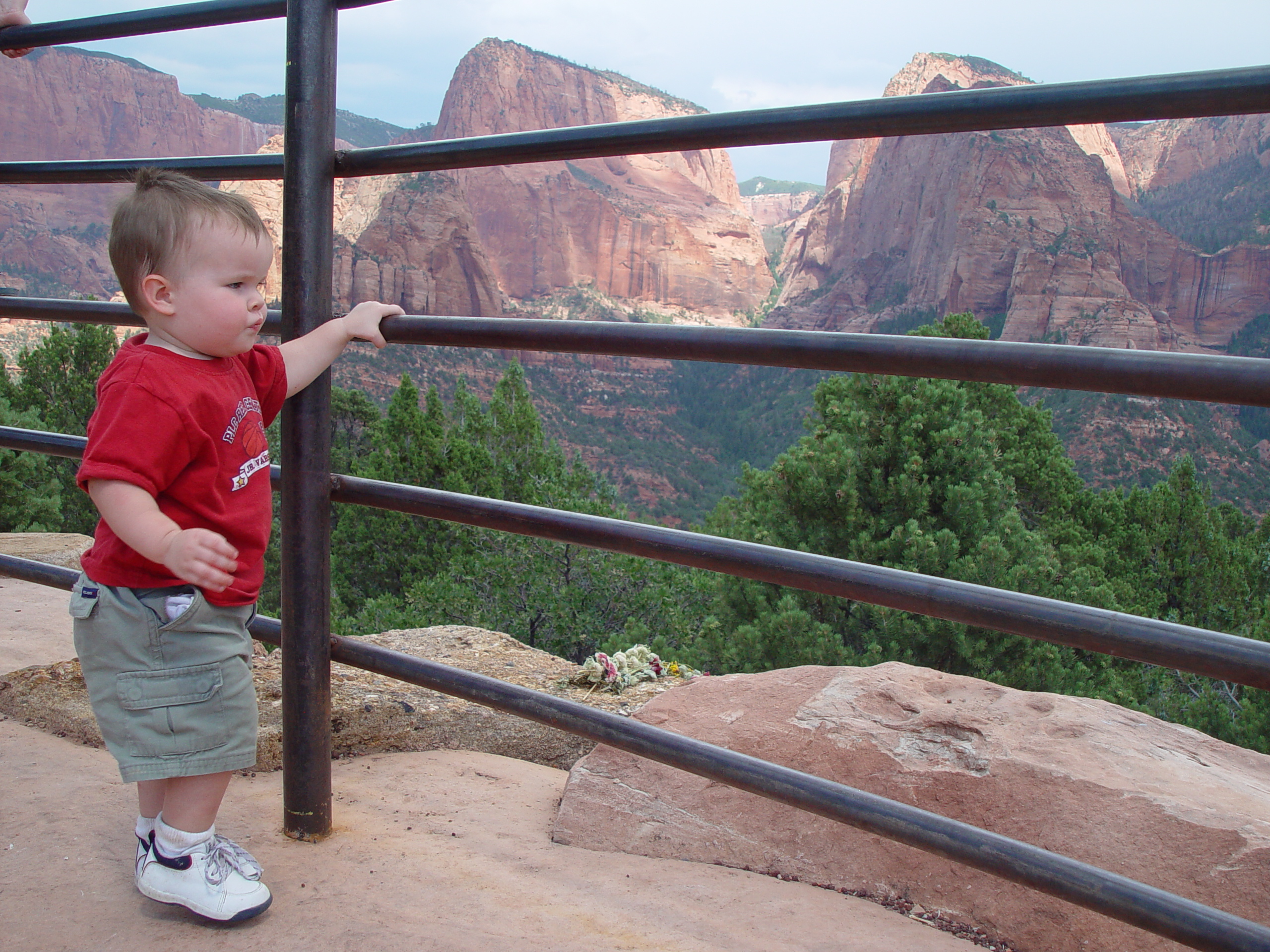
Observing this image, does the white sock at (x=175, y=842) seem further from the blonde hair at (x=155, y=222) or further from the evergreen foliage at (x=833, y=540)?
the evergreen foliage at (x=833, y=540)

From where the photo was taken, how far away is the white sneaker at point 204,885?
1.09 metres

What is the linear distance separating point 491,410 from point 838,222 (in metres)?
65.1

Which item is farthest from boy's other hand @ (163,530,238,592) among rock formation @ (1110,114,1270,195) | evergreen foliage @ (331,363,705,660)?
rock formation @ (1110,114,1270,195)

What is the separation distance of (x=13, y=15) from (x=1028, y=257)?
169ft

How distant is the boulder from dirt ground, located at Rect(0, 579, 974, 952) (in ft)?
0.31

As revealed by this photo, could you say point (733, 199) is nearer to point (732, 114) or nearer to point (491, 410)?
point (491, 410)

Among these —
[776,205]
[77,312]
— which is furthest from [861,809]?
[776,205]

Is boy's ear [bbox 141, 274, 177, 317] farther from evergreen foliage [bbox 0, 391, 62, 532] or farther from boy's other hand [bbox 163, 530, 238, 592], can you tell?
evergreen foliage [bbox 0, 391, 62, 532]

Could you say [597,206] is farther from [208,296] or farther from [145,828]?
[145,828]

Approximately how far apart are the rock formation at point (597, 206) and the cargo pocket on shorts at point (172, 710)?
6593 cm

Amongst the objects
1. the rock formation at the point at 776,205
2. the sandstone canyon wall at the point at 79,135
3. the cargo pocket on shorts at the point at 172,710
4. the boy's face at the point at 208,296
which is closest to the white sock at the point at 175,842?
the cargo pocket on shorts at the point at 172,710

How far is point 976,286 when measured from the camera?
5059cm

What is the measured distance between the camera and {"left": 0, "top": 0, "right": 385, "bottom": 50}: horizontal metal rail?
1.30m

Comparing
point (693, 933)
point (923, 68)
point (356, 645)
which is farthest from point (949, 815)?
point (923, 68)
